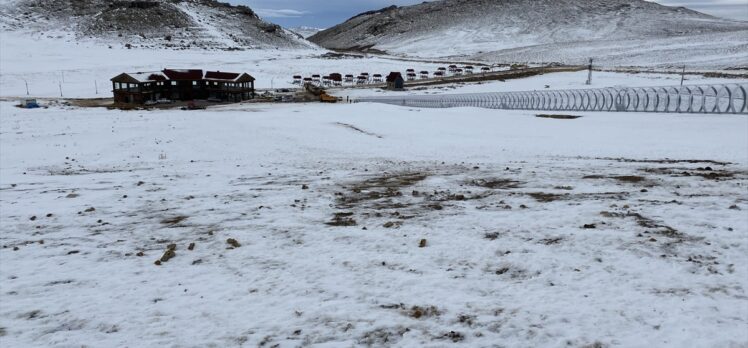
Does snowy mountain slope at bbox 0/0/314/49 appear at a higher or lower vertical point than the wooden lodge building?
higher

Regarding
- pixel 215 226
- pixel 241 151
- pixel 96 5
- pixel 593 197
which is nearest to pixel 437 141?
pixel 241 151

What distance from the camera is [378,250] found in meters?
8.61

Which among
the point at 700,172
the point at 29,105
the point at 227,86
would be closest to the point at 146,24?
the point at 227,86

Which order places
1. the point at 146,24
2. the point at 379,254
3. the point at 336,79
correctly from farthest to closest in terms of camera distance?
1. the point at 146,24
2. the point at 336,79
3. the point at 379,254

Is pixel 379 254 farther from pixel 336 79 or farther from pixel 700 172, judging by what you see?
pixel 336 79

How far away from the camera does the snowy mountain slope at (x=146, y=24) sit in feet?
399

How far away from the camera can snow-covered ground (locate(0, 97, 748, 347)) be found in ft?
20.1

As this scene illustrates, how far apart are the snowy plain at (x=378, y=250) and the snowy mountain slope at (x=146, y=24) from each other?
113 metres

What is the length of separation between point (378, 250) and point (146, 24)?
142373 mm

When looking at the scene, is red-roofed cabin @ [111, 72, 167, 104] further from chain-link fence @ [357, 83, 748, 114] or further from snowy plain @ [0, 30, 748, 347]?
snowy plain @ [0, 30, 748, 347]

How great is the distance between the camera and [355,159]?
2044 cm

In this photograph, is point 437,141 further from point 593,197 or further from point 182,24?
point 182,24

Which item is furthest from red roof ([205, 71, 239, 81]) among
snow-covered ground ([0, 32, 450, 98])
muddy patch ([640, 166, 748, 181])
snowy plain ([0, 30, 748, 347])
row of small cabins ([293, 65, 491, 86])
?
muddy patch ([640, 166, 748, 181])

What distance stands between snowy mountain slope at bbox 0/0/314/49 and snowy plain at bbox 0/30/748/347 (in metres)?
113
